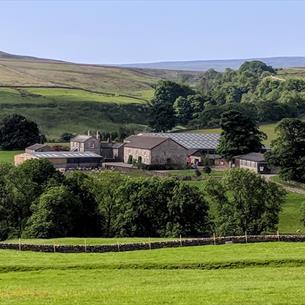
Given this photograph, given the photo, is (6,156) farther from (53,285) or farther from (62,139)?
(53,285)

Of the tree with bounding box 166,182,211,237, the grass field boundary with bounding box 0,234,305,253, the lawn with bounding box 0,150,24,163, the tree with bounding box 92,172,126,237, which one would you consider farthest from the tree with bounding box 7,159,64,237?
the lawn with bounding box 0,150,24,163

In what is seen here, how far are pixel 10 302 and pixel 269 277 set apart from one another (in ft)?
41.6

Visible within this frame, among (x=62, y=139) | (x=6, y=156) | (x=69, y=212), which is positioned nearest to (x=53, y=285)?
(x=69, y=212)

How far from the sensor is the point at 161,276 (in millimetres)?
34688

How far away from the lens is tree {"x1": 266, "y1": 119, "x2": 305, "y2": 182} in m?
91.5

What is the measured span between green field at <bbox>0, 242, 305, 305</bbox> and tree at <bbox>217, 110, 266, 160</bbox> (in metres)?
65.4

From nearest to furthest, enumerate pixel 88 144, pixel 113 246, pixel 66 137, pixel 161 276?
pixel 161 276, pixel 113 246, pixel 88 144, pixel 66 137

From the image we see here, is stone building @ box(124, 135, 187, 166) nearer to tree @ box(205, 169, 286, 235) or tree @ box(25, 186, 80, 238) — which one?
tree @ box(205, 169, 286, 235)

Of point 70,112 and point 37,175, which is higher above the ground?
point 37,175

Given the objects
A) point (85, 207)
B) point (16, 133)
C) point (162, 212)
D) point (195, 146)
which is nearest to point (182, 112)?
point (195, 146)

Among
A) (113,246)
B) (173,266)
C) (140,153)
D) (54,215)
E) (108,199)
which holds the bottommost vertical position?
(140,153)

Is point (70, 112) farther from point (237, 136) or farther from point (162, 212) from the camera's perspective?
point (162, 212)

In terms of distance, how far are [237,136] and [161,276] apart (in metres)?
80.3

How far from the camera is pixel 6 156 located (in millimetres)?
126062
